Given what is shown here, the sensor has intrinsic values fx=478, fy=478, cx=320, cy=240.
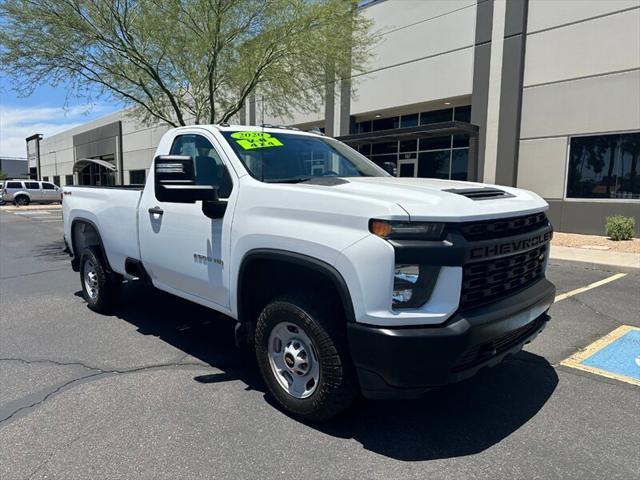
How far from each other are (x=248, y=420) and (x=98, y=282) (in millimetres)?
3261

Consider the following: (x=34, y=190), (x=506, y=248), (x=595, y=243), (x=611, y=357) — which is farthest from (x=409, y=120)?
(x=34, y=190)

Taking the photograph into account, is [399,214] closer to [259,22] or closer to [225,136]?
[225,136]

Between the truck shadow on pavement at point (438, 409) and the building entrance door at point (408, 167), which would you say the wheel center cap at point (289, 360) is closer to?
the truck shadow on pavement at point (438, 409)

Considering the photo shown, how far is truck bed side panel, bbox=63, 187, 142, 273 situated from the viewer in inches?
192

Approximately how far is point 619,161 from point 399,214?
1334 cm

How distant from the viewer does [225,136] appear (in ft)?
13.0

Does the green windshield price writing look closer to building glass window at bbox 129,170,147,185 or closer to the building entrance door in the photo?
the building entrance door

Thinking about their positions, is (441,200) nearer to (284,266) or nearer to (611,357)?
(284,266)

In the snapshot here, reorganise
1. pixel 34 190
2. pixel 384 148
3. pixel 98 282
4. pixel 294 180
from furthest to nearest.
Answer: pixel 34 190 → pixel 384 148 → pixel 98 282 → pixel 294 180

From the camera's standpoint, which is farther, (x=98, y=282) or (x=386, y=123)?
(x=386, y=123)

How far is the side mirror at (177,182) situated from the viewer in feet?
11.2

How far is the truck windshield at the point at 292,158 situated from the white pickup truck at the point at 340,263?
0.05ft

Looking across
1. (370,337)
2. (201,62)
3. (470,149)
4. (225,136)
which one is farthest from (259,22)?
(370,337)

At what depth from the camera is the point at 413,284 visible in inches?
103
